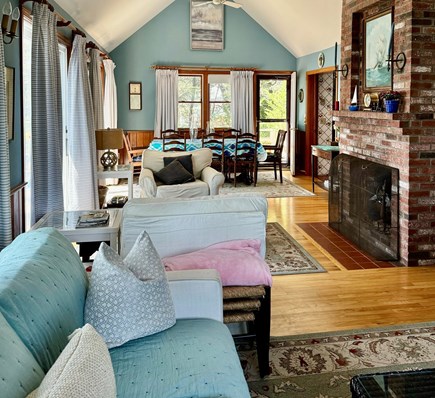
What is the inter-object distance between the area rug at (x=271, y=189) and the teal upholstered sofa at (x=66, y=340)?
5841 mm

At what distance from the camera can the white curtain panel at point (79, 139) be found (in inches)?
206

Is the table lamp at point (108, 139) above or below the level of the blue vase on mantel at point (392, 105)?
below

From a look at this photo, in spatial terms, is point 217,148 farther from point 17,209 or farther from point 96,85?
point 17,209

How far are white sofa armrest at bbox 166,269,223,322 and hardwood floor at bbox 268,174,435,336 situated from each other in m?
1.01

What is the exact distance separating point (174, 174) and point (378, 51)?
265 centimetres

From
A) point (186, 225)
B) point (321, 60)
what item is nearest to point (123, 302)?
point (186, 225)

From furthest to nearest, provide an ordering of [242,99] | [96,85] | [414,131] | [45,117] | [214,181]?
[242,99], [96,85], [214,181], [414,131], [45,117]

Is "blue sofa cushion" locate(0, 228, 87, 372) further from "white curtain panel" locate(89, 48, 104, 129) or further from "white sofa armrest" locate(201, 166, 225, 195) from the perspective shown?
"white curtain panel" locate(89, 48, 104, 129)

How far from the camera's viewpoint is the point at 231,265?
253cm

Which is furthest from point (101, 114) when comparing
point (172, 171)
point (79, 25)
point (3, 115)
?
point (3, 115)

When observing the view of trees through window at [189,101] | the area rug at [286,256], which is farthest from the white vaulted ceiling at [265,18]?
the area rug at [286,256]

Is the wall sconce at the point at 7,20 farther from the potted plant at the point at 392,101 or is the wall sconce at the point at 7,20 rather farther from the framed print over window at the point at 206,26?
the framed print over window at the point at 206,26

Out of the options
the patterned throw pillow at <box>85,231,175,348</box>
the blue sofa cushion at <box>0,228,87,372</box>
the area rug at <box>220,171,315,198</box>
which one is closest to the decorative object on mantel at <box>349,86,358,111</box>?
the area rug at <box>220,171,315,198</box>

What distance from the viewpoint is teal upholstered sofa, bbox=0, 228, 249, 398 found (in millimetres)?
1247
